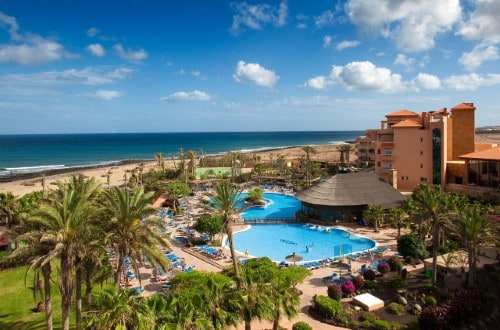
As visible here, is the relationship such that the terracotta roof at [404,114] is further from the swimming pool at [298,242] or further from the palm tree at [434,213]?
the palm tree at [434,213]

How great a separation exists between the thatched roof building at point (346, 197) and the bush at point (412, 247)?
1470 cm

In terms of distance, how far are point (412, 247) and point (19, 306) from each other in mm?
28543

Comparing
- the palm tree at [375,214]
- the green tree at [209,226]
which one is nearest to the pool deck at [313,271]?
the palm tree at [375,214]

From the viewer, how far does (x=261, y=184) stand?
74.2 metres

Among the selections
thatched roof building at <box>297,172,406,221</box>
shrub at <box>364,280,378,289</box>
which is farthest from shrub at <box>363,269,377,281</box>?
thatched roof building at <box>297,172,406,221</box>

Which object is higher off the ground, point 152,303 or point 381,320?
point 152,303

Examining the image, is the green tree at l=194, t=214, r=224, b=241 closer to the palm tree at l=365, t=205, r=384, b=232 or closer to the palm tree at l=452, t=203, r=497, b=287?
the palm tree at l=365, t=205, r=384, b=232

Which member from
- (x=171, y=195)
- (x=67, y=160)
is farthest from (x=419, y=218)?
(x=67, y=160)

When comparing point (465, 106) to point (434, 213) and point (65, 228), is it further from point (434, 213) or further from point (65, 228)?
point (65, 228)

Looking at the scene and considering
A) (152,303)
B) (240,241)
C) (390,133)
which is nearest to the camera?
(152,303)

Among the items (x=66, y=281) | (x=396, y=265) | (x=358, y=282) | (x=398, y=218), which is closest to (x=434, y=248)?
(x=396, y=265)

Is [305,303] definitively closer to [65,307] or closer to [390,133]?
[65,307]

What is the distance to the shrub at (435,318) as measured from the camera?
1853 centimetres

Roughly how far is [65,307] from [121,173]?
8976 centimetres
